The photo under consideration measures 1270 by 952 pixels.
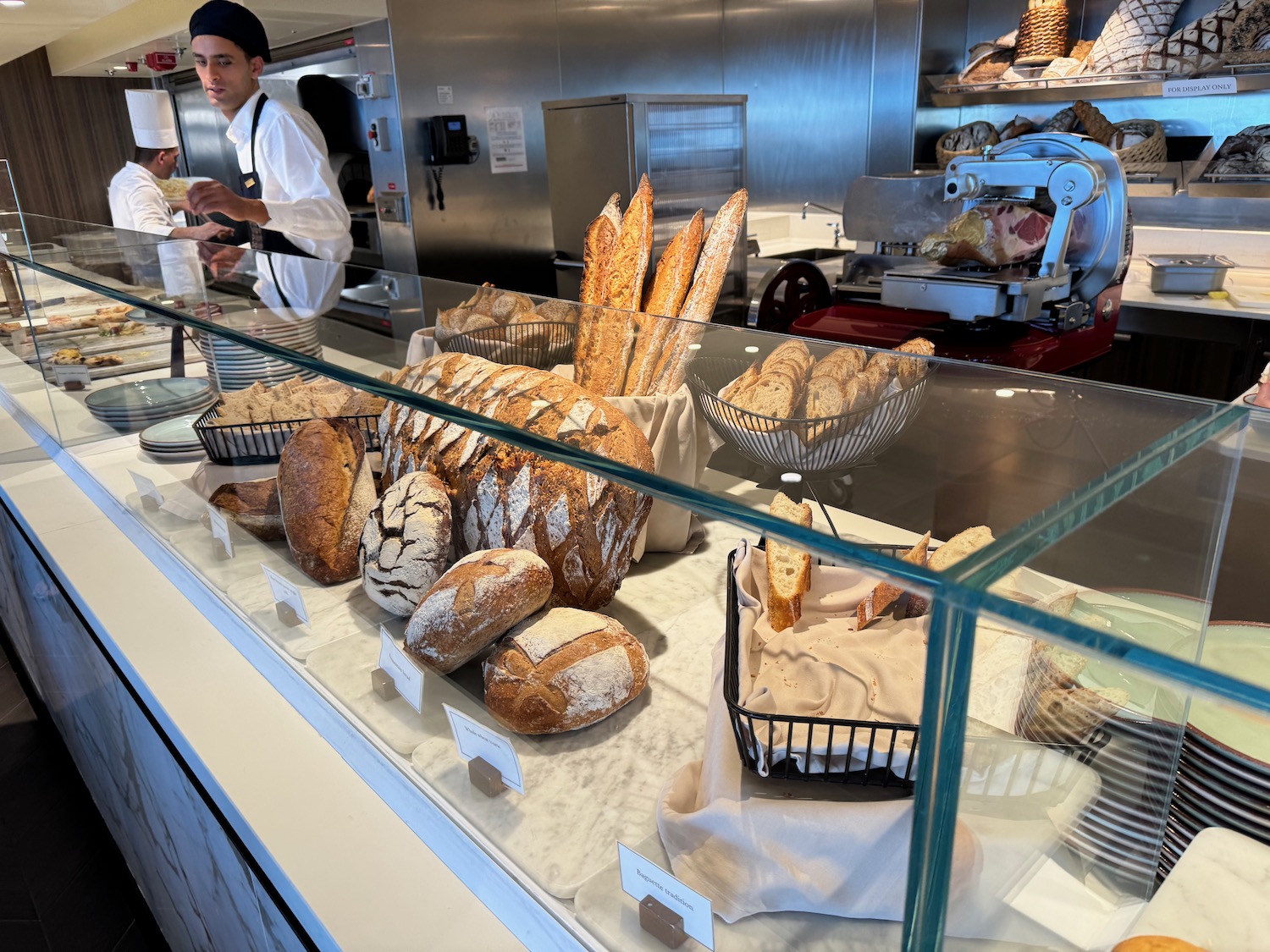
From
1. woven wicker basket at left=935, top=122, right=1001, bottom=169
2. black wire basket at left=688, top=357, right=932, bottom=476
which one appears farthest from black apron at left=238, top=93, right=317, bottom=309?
woven wicker basket at left=935, top=122, right=1001, bottom=169

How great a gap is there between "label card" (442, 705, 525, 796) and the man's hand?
5.33 feet

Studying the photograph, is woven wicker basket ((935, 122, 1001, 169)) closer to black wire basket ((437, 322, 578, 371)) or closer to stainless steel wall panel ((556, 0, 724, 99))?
stainless steel wall panel ((556, 0, 724, 99))

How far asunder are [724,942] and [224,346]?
1.10m

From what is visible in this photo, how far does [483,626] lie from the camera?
736 millimetres

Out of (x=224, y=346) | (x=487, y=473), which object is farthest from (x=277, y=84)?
(x=487, y=473)

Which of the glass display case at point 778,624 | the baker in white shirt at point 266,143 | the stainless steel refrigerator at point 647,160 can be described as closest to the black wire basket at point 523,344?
the glass display case at point 778,624

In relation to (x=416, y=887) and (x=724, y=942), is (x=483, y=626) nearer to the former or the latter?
(x=416, y=887)

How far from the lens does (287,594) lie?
0.97 meters

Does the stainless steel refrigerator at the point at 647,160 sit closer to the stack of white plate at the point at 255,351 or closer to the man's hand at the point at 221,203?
the man's hand at the point at 221,203

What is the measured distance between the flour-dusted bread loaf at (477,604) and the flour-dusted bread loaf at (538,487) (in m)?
0.04

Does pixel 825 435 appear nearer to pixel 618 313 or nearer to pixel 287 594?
pixel 618 313

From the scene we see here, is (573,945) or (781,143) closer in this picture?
(573,945)

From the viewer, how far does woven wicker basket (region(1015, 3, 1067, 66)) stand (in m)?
3.39

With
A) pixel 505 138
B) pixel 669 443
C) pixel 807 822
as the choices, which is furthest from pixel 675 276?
pixel 505 138
